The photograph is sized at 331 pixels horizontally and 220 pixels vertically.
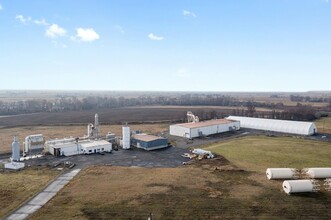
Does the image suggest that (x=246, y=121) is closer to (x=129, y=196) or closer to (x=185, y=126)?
(x=185, y=126)

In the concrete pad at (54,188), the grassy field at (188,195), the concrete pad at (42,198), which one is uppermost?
the grassy field at (188,195)

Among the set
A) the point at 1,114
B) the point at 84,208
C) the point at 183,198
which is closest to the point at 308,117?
the point at 183,198

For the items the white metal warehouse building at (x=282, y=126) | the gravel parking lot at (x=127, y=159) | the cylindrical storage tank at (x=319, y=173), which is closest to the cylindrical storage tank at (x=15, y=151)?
the gravel parking lot at (x=127, y=159)

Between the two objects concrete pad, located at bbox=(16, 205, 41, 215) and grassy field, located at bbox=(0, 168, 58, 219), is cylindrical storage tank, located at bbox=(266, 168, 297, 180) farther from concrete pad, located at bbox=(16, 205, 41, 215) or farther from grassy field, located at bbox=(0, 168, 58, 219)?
grassy field, located at bbox=(0, 168, 58, 219)

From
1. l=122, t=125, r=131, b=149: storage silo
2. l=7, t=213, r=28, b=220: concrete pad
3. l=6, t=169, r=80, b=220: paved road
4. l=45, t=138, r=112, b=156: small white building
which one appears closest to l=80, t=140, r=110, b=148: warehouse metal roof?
l=45, t=138, r=112, b=156: small white building

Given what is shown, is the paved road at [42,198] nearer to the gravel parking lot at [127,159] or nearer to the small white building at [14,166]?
the gravel parking lot at [127,159]

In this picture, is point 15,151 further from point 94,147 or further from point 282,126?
point 282,126

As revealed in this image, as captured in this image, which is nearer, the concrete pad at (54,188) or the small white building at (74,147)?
the concrete pad at (54,188)
